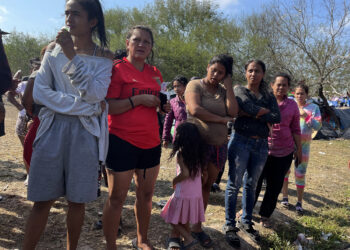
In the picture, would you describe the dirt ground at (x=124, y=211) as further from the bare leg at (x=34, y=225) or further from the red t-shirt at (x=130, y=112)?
the red t-shirt at (x=130, y=112)

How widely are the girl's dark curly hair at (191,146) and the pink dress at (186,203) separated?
0.38 ft

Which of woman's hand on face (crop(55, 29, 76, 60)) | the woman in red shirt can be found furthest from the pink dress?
woman's hand on face (crop(55, 29, 76, 60))

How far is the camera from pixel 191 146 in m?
2.56

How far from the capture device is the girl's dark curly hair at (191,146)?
2.56m

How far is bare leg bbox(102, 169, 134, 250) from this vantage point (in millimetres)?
2174

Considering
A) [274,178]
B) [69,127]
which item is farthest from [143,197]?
[274,178]

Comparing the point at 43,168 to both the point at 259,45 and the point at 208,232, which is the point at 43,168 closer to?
the point at 208,232

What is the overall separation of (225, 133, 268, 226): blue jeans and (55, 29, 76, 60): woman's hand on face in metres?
1.98

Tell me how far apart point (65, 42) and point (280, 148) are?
2.79 metres

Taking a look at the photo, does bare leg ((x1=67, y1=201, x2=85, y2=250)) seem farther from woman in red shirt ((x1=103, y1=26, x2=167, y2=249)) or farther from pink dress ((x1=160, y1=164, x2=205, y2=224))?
pink dress ((x1=160, y1=164, x2=205, y2=224))

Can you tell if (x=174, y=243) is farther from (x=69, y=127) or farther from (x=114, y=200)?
(x=69, y=127)

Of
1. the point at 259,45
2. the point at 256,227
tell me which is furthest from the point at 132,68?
the point at 259,45

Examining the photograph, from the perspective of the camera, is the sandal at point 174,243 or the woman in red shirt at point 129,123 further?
the sandal at point 174,243

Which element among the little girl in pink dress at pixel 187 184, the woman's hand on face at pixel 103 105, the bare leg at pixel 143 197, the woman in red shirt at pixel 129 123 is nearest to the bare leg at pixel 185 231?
the little girl in pink dress at pixel 187 184
